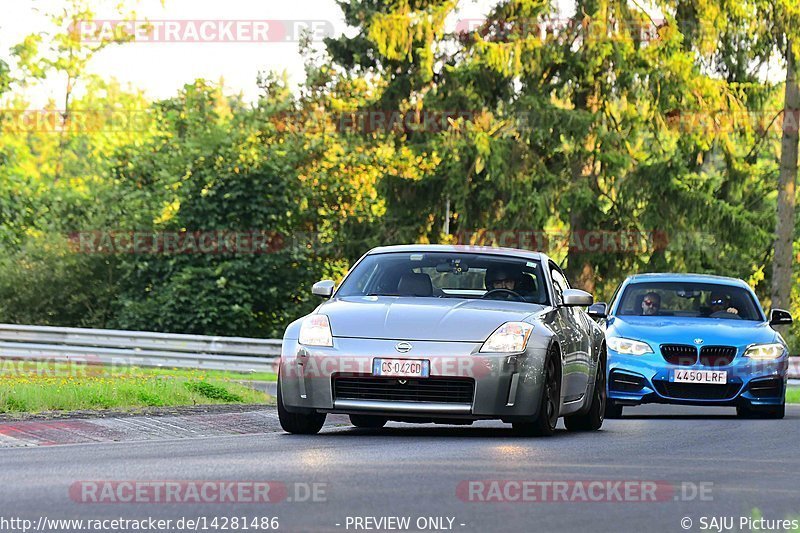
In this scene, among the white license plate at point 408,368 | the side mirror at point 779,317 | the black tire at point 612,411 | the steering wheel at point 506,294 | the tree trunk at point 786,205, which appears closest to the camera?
the white license plate at point 408,368

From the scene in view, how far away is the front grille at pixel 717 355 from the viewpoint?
17125 mm

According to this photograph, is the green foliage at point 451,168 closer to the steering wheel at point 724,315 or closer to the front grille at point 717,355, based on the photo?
the steering wheel at point 724,315

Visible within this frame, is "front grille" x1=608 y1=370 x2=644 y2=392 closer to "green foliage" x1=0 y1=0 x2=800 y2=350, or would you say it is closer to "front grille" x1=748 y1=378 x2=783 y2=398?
"front grille" x1=748 y1=378 x2=783 y2=398

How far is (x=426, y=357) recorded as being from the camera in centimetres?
1202

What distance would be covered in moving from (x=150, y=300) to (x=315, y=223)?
639cm

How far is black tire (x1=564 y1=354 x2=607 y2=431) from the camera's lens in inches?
575

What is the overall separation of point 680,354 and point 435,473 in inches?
327

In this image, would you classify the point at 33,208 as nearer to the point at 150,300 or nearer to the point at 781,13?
the point at 150,300

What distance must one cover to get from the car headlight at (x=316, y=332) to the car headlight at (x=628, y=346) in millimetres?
5793

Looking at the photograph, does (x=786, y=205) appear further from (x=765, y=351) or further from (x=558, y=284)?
(x=558, y=284)

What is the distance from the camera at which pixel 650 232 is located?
136ft

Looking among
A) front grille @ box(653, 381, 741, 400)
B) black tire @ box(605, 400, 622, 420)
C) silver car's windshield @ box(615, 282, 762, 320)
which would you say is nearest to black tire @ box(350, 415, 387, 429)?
front grille @ box(653, 381, 741, 400)

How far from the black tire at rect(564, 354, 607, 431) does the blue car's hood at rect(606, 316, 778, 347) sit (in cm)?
229

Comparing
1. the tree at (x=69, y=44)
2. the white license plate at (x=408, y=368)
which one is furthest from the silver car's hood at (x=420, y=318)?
the tree at (x=69, y=44)
